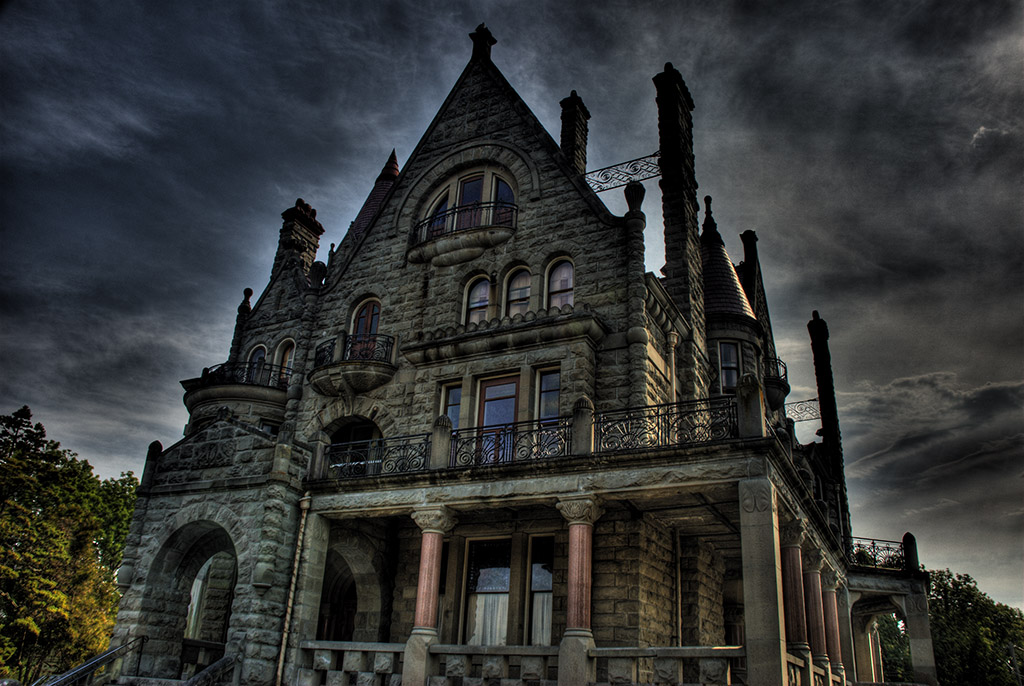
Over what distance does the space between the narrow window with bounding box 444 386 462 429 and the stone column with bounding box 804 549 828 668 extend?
899cm

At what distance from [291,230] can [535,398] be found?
17757mm

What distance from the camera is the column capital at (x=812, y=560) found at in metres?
17.8

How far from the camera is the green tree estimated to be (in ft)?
133

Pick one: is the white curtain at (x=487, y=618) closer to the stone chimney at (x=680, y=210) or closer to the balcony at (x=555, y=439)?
the balcony at (x=555, y=439)

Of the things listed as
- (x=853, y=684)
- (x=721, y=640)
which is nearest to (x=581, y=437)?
(x=721, y=640)

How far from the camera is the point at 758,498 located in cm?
1298

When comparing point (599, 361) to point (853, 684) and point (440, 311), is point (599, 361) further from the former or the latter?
point (853, 684)

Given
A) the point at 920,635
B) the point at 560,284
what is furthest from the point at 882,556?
the point at 560,284

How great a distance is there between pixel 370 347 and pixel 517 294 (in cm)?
452

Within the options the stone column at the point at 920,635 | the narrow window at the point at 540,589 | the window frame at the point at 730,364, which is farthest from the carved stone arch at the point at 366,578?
the stone column at the point at 920,635

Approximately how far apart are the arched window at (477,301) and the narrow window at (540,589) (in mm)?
6515

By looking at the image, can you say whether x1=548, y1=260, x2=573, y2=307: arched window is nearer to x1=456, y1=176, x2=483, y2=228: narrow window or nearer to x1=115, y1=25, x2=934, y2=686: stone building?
x1=115, y1=25, x2=934, y2=686: stone building

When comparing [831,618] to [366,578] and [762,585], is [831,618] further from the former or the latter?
[366,578]

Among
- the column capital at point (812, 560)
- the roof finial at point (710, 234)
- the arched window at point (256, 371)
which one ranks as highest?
the roof finial at point (710, 234)
